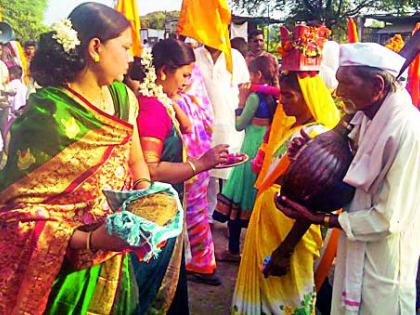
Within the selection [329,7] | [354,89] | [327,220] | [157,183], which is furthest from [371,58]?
[329,7]

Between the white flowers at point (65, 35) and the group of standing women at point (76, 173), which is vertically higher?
the white flowers at point (65, 35)

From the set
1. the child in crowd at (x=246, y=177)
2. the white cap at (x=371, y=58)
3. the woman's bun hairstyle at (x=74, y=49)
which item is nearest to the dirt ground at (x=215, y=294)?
the child in crowd at (x=246, y=177)

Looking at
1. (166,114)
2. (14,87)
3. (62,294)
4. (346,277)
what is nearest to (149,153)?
(166,114)

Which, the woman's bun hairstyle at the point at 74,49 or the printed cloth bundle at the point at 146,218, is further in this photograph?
the woman's bun hairstyle at the point at 74,49

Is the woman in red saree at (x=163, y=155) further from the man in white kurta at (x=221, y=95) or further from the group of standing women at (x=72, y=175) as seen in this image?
the man in white kurta at (x=221, y=95)

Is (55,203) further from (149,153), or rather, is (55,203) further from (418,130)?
(418,130)

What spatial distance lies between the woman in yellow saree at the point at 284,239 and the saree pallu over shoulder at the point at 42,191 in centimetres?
121

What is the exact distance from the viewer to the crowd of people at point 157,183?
69.6 inches

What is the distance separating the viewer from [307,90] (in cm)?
281

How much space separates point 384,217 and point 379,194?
89 mm

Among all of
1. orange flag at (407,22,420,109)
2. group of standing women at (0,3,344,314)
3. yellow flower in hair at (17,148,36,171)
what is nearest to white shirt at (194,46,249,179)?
orange flag at (407,22,420,109)

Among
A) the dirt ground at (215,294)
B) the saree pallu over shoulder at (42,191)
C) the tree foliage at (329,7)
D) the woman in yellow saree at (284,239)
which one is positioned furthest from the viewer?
the tree foliage at (329,7)

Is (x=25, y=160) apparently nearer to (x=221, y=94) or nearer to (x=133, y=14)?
(x=133, y=14)

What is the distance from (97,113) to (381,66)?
1.04 m
